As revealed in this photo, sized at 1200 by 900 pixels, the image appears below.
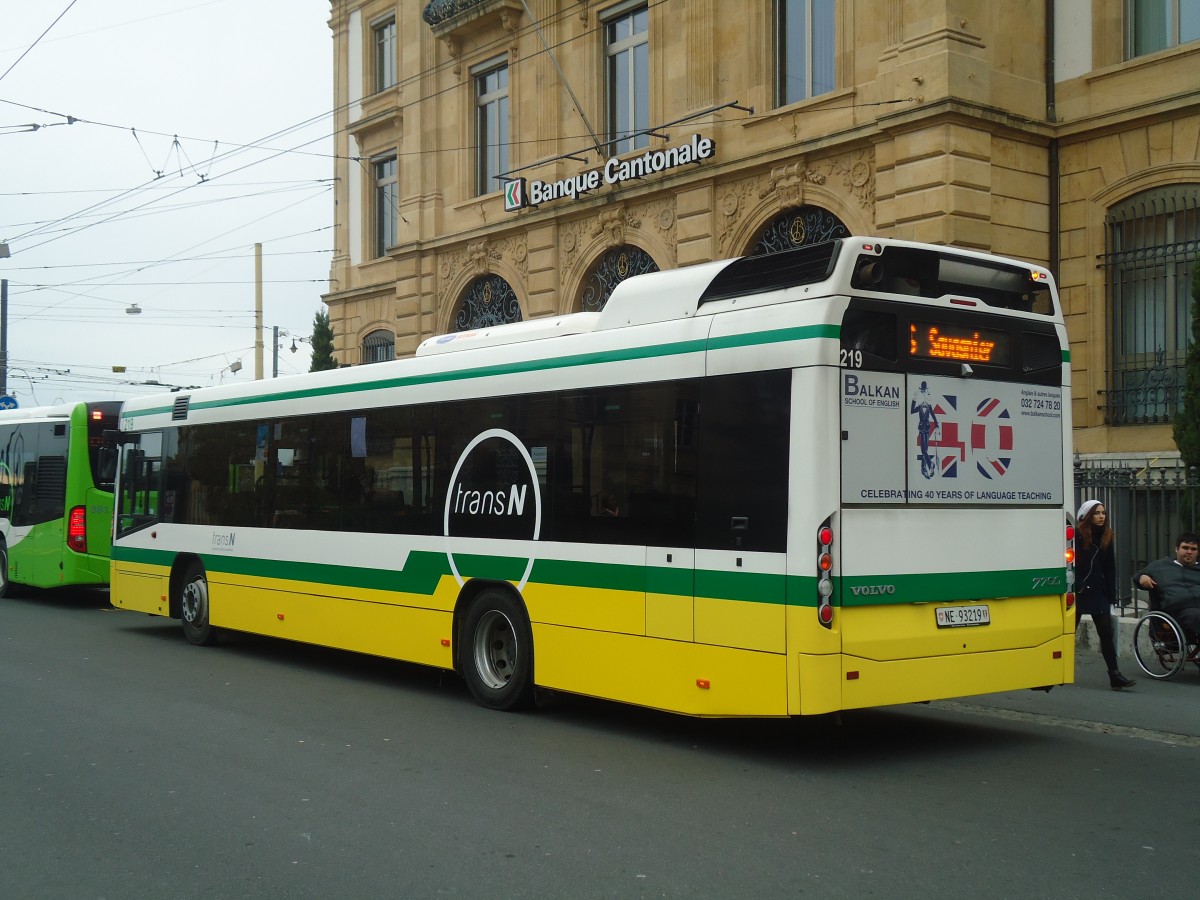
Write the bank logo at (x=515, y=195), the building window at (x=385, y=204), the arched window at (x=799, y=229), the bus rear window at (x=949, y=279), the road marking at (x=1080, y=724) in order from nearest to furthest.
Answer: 1. the bus rear window at (x=949, y=279)
2. the road marking at (x=1080, y=724)
3. the arched window at (x=799, y=229)
4. the bank logo at (x=515, y=195)
5. the building window at (x=385, y=204)

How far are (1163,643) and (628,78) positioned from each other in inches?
613

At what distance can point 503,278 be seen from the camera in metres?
27.1

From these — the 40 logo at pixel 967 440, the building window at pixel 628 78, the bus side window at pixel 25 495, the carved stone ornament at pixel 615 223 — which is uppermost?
the building window at pixel 628 78

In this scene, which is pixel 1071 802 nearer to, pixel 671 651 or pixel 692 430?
pixel 671 651

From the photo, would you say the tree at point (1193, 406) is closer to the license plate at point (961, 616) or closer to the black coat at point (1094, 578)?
the black coat at point (1094, 578)

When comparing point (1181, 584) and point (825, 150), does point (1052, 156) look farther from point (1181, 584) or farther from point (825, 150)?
point (1181, 584)

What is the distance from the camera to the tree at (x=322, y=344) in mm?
34438

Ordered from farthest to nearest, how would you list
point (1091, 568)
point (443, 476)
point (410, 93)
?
point (410, 93)
point (1091, 568)
point (443, 476)

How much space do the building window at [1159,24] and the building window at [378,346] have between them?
1775cm

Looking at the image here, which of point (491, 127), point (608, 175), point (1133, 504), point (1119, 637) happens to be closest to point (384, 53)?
point (491, 127)

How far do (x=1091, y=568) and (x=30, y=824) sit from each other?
29.5 feet

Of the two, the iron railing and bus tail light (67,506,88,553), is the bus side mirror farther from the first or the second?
the iron railing

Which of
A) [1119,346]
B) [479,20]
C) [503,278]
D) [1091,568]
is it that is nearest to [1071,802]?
[1091,568]

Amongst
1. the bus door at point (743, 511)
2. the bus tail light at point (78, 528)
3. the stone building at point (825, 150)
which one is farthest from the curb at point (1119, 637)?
the bus tail light at point (78, 528)
